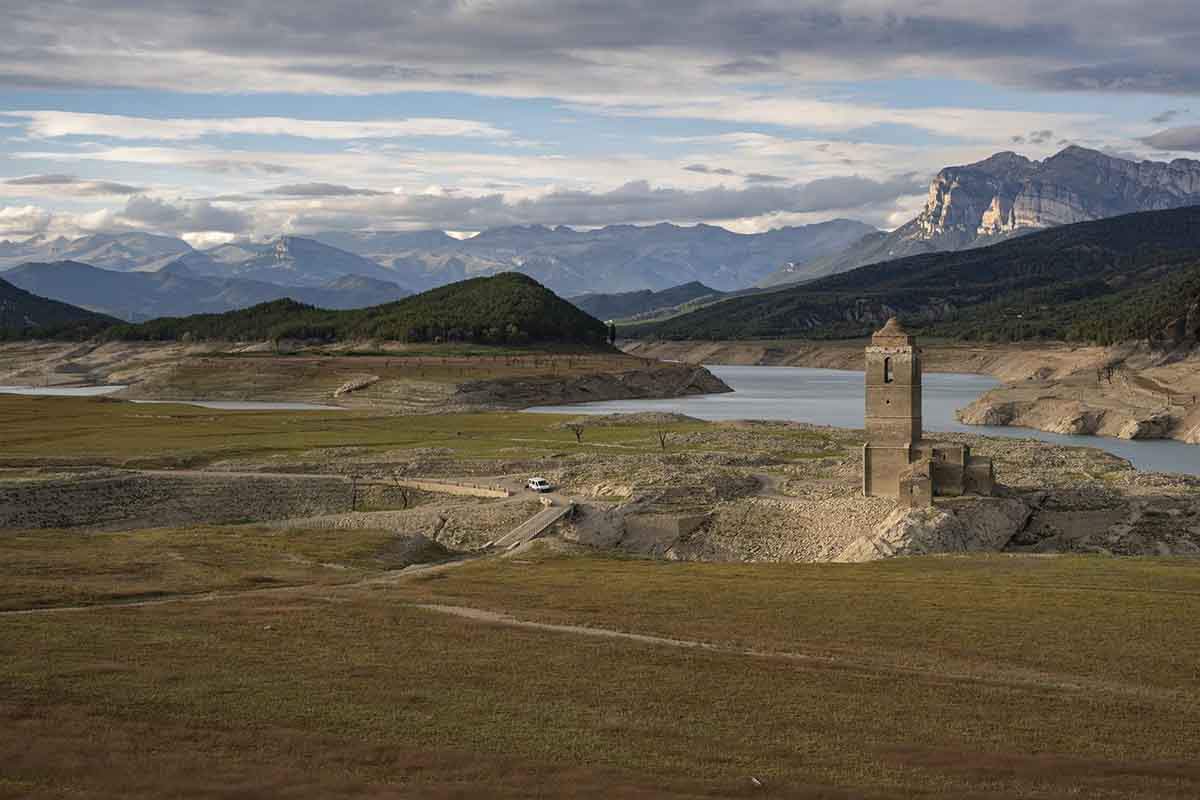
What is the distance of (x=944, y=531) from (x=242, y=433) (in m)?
58.7

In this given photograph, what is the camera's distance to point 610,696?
24.7m

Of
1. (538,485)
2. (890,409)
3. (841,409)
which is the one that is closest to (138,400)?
(841,409)

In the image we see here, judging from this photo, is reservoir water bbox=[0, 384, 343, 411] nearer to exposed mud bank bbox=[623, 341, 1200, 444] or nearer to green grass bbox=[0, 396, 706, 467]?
green grass bbox=[0, 396, 706, 467]

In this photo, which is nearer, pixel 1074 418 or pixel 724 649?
pixel 724 649

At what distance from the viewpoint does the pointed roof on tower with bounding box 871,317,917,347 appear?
192ft

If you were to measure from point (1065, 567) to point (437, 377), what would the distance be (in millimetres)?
114063

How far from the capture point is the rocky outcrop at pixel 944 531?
5038cm

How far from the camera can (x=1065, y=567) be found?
43.4 meters

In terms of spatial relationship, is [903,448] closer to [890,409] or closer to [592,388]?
[890,409]

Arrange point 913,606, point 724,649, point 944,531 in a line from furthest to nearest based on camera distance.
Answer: point 944,531
point 913,606
point 724,649

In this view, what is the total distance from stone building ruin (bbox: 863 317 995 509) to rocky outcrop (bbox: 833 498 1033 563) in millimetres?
1116

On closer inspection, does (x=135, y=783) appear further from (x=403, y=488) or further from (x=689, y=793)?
(x=403, y=488)

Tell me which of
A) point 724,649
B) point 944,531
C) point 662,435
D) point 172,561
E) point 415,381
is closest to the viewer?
point 724,649

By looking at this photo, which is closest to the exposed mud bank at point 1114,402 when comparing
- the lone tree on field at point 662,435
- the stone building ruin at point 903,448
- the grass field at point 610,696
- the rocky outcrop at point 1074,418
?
the rocky outcrop at point 1074,418
